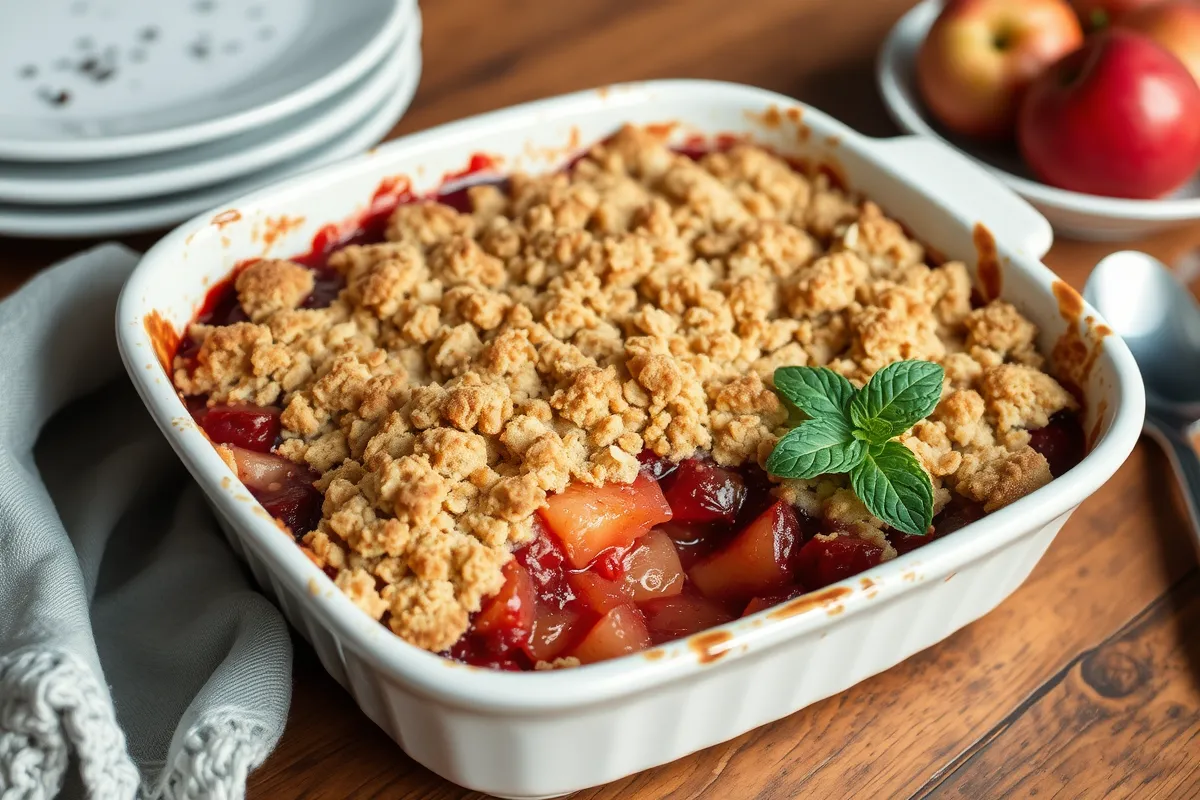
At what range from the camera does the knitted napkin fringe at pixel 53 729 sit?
1199 millimetres

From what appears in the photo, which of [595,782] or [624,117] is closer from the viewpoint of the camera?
[595,782]

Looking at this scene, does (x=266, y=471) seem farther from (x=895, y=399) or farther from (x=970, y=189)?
(x=970, y=189)

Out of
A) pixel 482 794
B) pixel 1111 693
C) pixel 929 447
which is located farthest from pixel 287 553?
pixel 1111 693

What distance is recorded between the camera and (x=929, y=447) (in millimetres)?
1472

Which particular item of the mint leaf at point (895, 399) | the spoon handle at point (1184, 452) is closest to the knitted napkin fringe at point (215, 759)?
the mint leaf at point (895, 399)

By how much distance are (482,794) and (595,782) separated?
151 millimetres

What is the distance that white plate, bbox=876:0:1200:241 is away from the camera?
79.0 inches

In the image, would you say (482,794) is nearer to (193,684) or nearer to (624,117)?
(193,684)

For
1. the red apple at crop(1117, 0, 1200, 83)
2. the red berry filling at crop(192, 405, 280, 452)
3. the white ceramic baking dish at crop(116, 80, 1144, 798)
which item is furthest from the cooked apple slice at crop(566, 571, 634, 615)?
the red apple at crop(1117, 0, 1200, 83)

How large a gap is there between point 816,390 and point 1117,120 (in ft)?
3.08

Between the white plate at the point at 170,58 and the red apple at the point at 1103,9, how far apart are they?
52.2 inches

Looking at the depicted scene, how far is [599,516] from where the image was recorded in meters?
1.36

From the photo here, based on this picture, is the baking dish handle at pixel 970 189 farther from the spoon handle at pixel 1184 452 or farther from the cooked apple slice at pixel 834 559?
the cooked apple slice at pixel 834 559

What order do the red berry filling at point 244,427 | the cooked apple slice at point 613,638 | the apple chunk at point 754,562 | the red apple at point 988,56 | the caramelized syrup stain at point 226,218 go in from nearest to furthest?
the cooked apple slice at point 613,638 < the apple chunk at point 754,562 < the red berry filling at point 244,427 < the caramelized syrup stain at point 226,218 < the red apple at point 988,56
